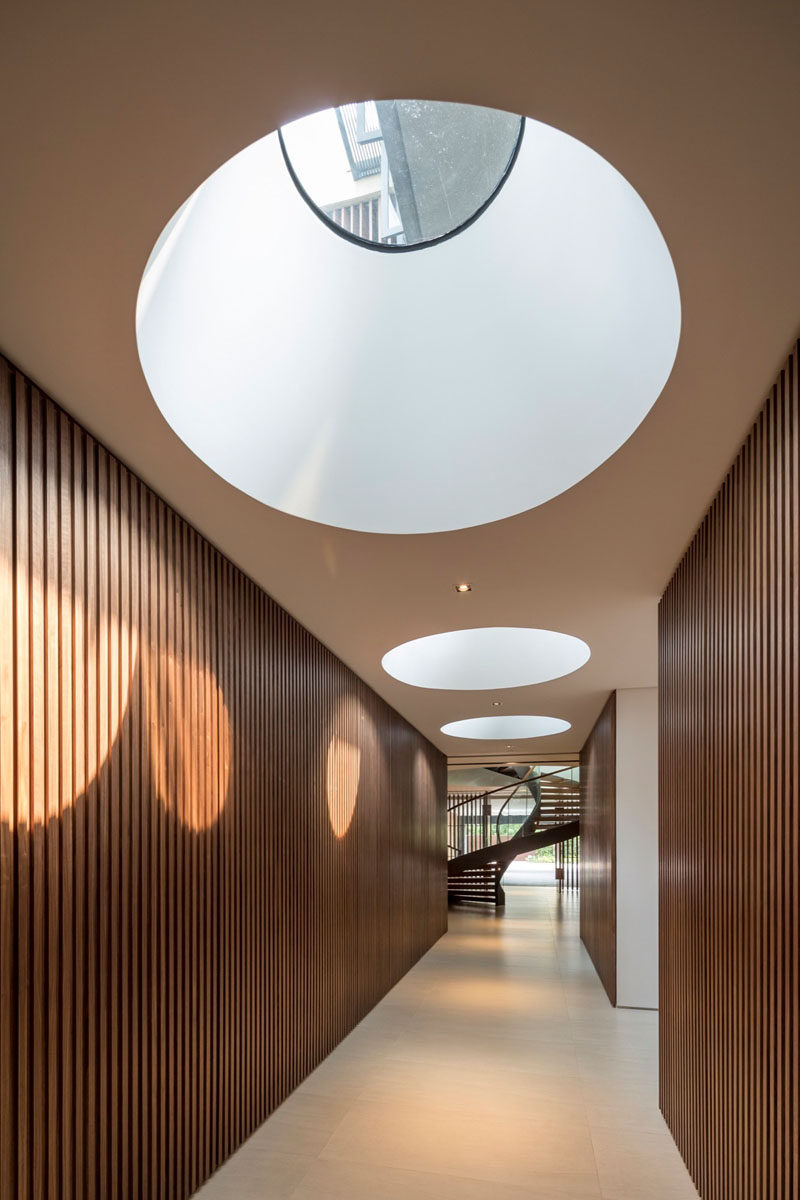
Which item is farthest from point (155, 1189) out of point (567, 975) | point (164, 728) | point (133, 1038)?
point (567, 975)

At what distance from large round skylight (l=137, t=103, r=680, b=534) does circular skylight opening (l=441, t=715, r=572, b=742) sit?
27.4 feet

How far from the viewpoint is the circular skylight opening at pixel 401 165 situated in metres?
3.94

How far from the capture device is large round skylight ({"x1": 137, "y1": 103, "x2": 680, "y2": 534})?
3.83m

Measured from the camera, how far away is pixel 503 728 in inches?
508

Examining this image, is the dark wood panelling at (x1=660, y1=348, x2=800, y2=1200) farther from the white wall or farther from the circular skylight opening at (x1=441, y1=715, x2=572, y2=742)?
the circular skylight opening at (x1=441, y1=715, x2=572, y2=742)

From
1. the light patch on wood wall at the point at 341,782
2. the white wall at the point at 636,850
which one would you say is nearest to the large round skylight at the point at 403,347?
the light patch on wood wall at the point at 341,782

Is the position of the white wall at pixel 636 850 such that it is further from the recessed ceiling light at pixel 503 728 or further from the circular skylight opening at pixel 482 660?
the recessed ceiling light at pixel 503 728

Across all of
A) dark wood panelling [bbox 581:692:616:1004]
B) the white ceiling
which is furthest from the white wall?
the white ceiling

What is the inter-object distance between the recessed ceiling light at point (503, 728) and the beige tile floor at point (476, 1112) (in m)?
3.95

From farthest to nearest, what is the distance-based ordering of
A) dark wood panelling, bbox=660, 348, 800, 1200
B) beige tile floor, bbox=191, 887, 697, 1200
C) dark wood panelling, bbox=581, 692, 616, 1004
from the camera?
dark wood panelling, bbox=581, 692, 616, 1004 < beige tile floor, bbox=191, 887, 697, 1200 < dark wood panelling, bbox=660, 348, 800, 1200

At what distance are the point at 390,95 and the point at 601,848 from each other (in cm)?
1001

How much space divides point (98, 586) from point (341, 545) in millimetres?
1520

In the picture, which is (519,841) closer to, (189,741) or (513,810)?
(513,810)

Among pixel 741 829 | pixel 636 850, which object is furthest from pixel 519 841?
pixel 741 829
